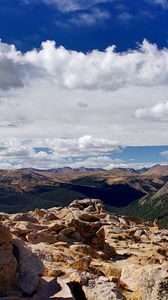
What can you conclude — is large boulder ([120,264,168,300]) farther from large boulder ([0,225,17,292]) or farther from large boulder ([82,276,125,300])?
large boulder ([0,225,17,292])

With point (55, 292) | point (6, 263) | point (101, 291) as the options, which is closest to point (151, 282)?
point (101, 291)

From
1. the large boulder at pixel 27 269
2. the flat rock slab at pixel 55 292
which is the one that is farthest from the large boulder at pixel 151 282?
the large boulder at pixel 27 269

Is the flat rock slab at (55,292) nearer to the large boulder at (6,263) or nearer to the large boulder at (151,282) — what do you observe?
the large boulder at (6,263)

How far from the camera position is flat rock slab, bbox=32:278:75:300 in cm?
2088

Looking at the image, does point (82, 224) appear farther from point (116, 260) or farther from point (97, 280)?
point (97, 280)

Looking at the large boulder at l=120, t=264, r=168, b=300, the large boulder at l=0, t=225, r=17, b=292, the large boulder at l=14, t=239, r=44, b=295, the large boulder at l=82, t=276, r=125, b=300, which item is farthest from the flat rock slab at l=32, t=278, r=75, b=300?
the large boulder at l=120, t=264, r=168, b=300

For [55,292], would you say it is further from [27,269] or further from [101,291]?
[27,269]

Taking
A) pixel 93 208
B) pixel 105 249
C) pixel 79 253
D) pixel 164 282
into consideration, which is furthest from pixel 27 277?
pixel 93 208

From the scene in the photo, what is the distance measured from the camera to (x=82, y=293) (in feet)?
73.0

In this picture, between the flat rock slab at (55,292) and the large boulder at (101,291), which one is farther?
the large boulder at (101,291)

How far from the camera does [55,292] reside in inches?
838

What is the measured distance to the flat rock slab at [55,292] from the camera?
20875 millimetres

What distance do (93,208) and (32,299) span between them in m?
77.1

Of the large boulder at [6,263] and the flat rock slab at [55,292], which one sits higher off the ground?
the large boulder at [6,263]
